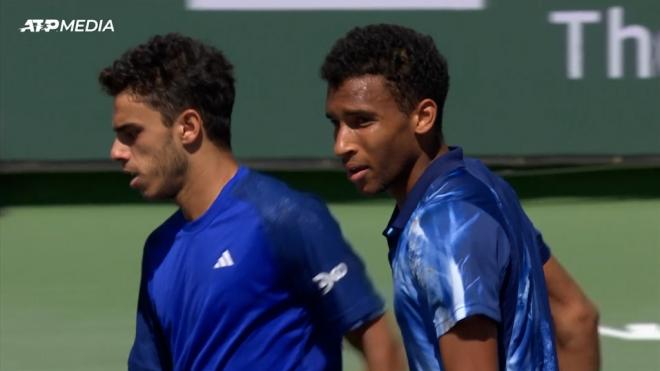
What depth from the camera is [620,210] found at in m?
9.71

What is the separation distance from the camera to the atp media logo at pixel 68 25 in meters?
9.12

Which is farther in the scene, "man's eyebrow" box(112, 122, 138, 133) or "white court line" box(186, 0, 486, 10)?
"white court line" box(186, 0, 486, 10)

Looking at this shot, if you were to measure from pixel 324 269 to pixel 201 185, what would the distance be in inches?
16.9

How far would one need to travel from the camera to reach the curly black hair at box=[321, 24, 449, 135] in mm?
3621

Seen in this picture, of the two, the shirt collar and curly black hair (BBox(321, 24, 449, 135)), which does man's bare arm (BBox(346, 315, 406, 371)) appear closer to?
the shirt collar

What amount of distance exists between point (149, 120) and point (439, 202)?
935mm

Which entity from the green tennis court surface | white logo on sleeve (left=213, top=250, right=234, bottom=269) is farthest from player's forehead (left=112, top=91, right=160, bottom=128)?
the green tennis court surface

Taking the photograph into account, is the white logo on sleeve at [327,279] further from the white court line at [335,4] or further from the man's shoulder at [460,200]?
the white court line at [335,4]

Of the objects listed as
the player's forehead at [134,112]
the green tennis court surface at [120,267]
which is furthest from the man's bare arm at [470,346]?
the green tennis court surface at [120,267]

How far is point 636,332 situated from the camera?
326 inches

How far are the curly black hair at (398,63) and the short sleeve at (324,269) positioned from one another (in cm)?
34

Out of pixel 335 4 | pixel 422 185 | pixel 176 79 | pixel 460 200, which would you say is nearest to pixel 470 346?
pixel 460 200

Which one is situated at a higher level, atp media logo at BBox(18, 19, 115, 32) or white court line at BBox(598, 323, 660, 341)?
atp media logo at BBox(18, 19, 115, 32)

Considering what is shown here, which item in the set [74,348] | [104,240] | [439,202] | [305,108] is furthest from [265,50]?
[439,202]
